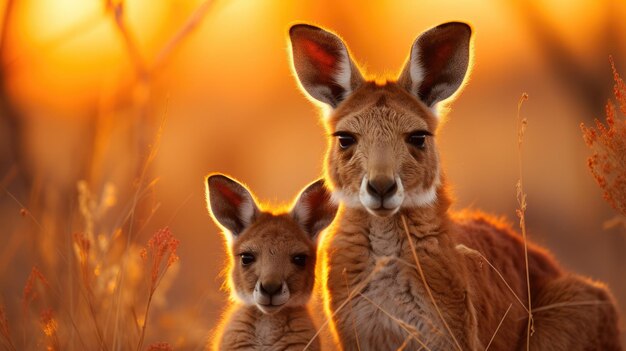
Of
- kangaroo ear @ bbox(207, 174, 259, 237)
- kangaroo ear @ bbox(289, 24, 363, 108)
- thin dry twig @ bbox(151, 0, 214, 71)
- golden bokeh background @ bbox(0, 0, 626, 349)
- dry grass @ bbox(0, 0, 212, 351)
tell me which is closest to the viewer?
dry grass @ bbox(0, 0, 212, 351)

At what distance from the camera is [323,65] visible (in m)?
6.06

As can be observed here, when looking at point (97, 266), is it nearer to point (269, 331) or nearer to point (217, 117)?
point (269, 331)

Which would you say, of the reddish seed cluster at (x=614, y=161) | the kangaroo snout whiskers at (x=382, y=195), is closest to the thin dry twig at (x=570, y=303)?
the reddish seed cluster at (x=614, y=161)

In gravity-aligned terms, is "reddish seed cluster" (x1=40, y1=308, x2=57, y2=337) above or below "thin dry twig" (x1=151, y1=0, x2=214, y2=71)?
below

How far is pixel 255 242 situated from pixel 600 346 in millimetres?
2289

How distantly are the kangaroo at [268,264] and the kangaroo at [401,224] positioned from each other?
0.86 ft

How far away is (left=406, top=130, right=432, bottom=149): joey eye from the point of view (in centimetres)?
562

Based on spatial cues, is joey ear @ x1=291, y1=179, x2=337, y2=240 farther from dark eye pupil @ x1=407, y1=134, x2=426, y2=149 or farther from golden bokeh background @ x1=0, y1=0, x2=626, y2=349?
dark eye pupil @ x1=407, y1=134, x2=426, y2=149

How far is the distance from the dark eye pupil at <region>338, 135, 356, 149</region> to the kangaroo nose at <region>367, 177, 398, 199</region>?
519 mm

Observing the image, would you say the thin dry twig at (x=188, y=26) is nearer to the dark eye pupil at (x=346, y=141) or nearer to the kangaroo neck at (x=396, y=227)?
the dark eye pupil at (x=346, y=141)

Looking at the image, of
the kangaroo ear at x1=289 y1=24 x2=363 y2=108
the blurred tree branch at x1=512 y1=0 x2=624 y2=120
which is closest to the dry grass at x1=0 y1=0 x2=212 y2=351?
the kangaroo ear at x1=289 y1=24 x2=363 y2=108

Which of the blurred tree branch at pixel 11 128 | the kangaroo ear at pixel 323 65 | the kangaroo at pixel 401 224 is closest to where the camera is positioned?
the kangaroo at pixel 401 224

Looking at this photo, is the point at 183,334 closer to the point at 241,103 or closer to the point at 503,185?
the point at 503,185

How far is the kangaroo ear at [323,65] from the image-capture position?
5.95 metres
